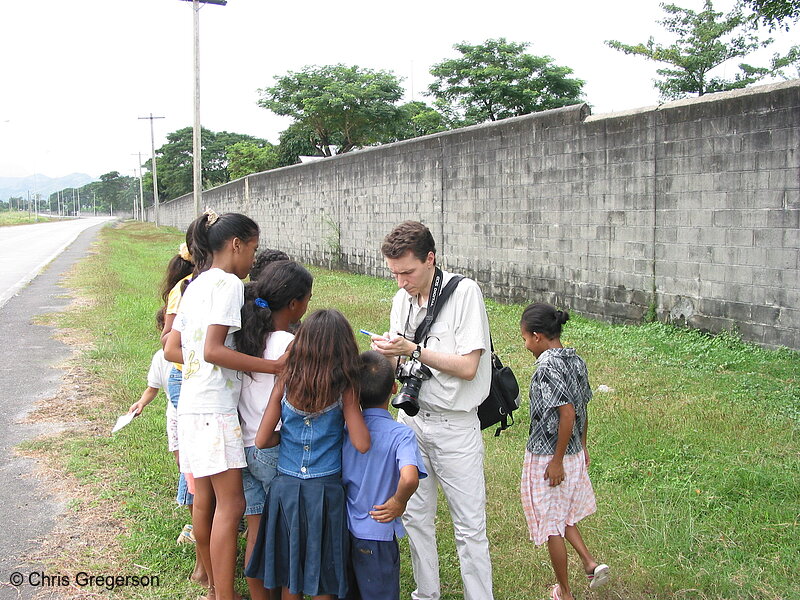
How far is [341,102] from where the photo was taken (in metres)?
34.5

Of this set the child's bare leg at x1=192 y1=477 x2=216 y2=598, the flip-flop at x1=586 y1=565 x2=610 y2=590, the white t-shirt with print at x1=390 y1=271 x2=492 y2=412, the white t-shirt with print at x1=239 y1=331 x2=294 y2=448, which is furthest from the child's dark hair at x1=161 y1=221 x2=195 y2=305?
the flip-flop at x1=586 y1=565 x2=610 y2=590

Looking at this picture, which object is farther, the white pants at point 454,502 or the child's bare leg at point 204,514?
the child's bare leg at point 204,514

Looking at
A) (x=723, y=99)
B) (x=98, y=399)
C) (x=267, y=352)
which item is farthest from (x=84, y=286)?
(x=267, y=352)

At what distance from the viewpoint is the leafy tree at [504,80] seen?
3284 centimetres

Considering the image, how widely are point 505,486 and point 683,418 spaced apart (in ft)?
5.80

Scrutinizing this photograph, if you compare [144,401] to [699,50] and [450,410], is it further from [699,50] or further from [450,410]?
[699,50]

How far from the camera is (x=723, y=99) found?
7625 mm

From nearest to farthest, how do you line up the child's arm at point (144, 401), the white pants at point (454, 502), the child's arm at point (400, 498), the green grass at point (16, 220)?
the child's arm at point (400, 498)
the white pants at point (454, 502)
the child's arm at point (144, 401)
the green grass at point (16, 220)

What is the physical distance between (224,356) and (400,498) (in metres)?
0.87

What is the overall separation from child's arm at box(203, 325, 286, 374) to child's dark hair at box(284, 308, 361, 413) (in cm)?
14

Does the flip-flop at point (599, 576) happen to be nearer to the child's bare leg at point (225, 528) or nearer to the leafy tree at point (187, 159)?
the child's bare leg at point (225, 528)

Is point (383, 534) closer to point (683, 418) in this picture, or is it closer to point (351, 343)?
point (351, 343)

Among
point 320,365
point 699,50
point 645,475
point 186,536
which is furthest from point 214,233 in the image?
point 699,50

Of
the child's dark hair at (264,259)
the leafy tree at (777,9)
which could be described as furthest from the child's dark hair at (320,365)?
the leafy tree at (777,9)
